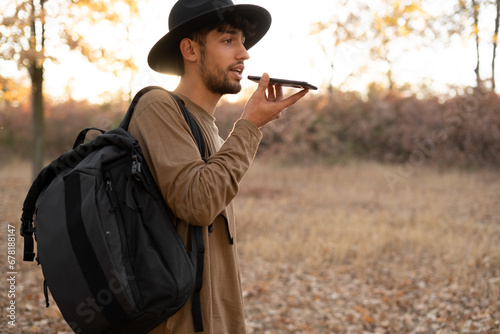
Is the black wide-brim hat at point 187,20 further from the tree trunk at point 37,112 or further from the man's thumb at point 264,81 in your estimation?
the tree trunk at point 37,112

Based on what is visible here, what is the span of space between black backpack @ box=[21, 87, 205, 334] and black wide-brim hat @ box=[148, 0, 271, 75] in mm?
526

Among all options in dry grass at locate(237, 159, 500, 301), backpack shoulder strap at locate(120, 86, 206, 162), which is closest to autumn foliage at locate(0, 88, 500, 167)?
dry grass at locate(237, 159, 500, 301)

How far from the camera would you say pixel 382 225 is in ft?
23.1

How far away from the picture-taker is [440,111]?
546 inches

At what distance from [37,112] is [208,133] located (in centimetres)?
856

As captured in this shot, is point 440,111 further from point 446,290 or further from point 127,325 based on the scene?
point 127,325

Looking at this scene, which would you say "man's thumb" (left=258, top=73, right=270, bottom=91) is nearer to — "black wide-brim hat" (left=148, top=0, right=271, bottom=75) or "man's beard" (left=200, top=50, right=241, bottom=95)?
"man's beard" (left=200, top=50, right=241, bottom=95)

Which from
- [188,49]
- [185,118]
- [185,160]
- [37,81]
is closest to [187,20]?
[188,49]

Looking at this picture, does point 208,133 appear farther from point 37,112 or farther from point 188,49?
point 37,112

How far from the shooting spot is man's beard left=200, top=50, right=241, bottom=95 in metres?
1.55

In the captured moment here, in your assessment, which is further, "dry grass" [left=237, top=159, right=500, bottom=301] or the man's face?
"dry grass" [left=237, top=159, right=500, bottom=301]

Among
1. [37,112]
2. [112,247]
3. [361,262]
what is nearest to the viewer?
[112,247]

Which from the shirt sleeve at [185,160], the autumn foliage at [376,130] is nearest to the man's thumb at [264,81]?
the shirt sleeve at [185,160]

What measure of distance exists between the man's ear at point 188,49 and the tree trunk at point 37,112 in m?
7.47
